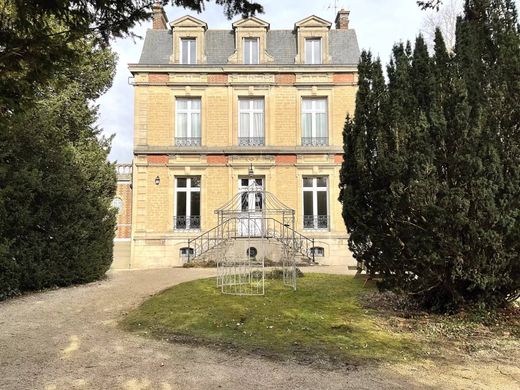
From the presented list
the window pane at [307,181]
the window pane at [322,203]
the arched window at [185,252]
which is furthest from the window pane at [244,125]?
the arched window at [185,252]

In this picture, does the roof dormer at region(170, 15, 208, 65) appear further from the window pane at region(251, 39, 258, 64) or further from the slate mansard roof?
the window pane at region(251, 39, 258, 64)

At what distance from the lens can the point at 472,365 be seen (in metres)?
4.69

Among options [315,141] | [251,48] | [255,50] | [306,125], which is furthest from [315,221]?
Result: [251,48]

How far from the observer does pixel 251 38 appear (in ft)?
60.2

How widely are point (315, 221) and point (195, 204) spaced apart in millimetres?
4542

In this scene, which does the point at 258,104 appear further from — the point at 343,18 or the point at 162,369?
the point at 162,369

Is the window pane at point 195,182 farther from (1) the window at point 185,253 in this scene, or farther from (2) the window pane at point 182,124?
(1) the window at point 185,253

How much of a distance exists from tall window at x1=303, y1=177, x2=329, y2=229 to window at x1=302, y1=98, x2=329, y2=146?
1546mm

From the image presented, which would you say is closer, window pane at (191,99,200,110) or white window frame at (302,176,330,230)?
white window frame at (302,176,330,230)

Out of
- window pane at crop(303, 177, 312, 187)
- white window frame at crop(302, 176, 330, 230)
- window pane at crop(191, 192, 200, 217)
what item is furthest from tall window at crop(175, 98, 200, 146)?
white window frame at crop(302, 176, 330, 230)

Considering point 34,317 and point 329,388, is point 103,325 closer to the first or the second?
point 34,317

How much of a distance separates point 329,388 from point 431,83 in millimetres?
4218

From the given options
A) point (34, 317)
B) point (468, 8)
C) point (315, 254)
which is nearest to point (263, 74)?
point (315, 254)

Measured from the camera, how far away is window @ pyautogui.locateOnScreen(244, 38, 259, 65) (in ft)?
59.9
